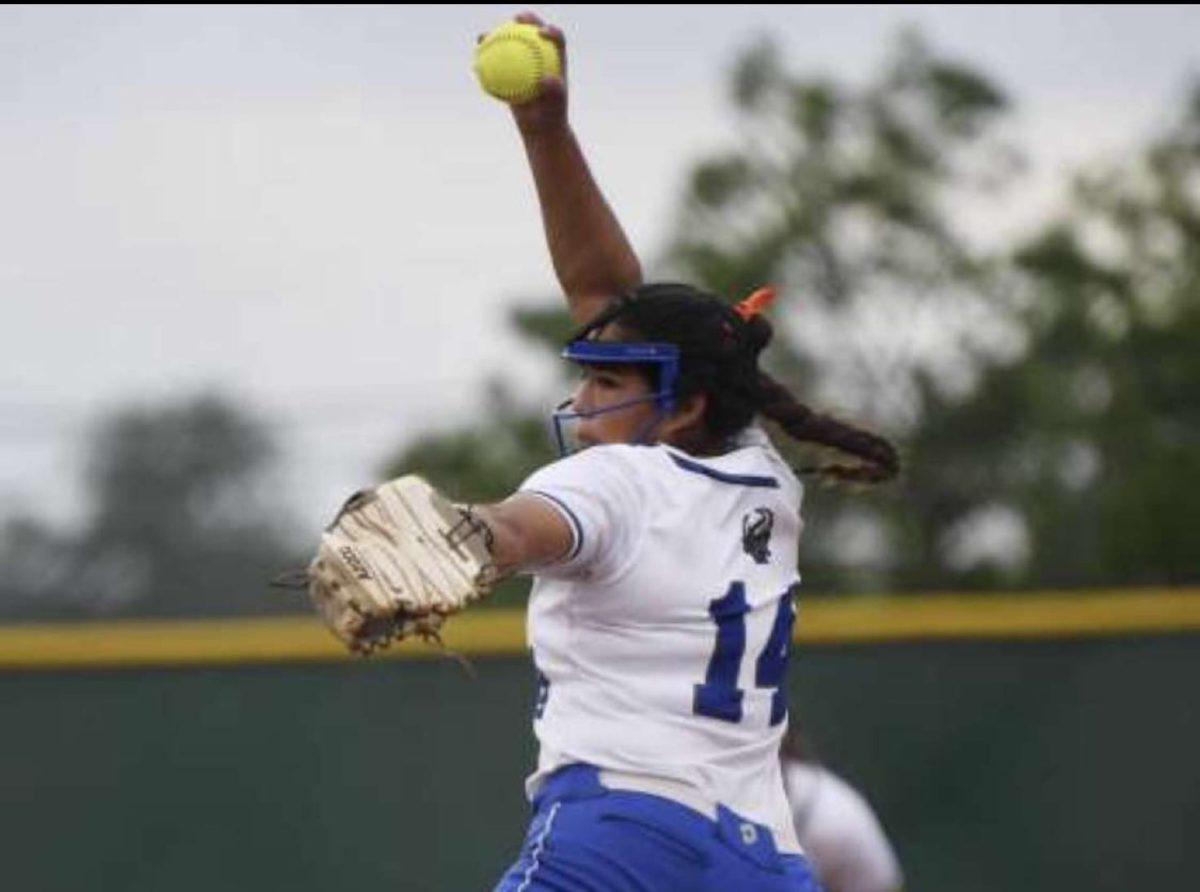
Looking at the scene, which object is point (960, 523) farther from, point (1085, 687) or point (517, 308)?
point (1085, 687)

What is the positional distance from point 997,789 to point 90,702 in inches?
99.3

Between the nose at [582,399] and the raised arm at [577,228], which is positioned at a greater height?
the raised arm at [577,228]

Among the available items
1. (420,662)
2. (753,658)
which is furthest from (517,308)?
(753,658)

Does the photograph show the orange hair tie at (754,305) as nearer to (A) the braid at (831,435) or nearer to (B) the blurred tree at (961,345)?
(A) the braid at (831,435)

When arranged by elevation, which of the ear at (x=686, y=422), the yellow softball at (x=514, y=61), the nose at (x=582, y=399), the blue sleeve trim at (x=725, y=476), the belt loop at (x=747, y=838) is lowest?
the belt loop at (x=747, y=838)

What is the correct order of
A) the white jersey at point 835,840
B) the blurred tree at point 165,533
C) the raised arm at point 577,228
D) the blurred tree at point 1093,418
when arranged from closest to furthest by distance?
1. the raised arm at point 577,228
2. the white jersey at point 835,840
3. the blurred tree at point 165,533
4. the blurred tree at point 1093,418

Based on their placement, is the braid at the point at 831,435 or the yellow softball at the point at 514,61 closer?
the braid at the point at 831,435

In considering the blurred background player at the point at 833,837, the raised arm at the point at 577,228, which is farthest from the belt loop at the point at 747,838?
the blurred background player at the point at 833,837

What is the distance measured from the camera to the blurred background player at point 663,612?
5.48 meters

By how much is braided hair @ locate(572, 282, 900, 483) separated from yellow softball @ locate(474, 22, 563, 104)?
52cm

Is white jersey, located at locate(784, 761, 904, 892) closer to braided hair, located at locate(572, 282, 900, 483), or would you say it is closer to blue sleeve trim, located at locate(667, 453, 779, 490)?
braided hair, located at locate(572, 282, 900, 483)

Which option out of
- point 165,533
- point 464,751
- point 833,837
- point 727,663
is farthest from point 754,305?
point 165,533

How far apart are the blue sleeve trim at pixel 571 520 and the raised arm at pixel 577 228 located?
1.27 meters

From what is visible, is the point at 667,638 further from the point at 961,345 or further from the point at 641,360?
the point at 961,345
